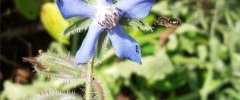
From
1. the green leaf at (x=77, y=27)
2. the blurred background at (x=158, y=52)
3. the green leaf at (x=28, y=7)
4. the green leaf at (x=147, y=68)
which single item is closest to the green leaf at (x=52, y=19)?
the blurred background at (x=158, y=52)

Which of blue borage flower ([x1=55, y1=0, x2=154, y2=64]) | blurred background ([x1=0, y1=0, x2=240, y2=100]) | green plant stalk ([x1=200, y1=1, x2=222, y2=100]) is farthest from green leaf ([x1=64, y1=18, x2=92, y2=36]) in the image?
green plant stalk ([x1=200, y1=1, x2=222, y2=100])

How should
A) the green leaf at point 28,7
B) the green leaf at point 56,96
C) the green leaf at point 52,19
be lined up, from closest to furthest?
1. the green leaf at point 56,96
2. the green leaf at point 52,19
3. the green leaf at point 28,7

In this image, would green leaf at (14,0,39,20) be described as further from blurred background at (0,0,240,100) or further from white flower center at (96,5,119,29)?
white flower center at (96,5,119,29)

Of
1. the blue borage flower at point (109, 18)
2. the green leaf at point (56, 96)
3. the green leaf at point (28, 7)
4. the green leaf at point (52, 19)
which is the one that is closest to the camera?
the blue borage flower at point (109, 18)

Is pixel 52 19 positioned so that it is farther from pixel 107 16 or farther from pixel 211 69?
pixel 107 16

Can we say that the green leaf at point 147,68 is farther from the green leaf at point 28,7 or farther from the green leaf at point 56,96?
the green leaf at point 56,96

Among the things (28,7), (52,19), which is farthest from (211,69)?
(28,7)
